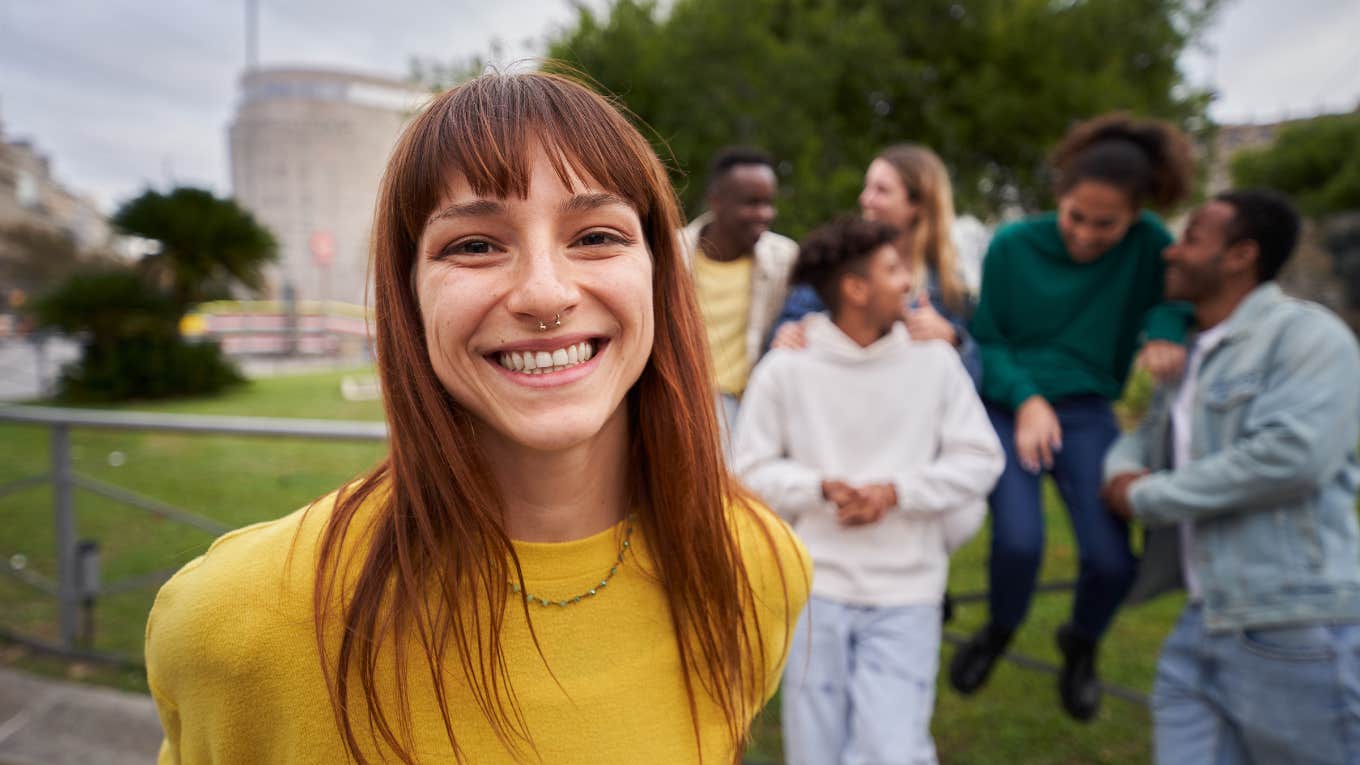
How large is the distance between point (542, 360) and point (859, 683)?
178cm

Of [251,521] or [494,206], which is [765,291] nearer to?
[494,206]

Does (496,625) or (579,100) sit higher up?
(579,100)

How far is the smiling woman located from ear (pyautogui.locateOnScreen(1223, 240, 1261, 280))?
223cm

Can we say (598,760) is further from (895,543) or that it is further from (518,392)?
(895,543)

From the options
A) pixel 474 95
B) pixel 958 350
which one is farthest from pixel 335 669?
pixel 958 350

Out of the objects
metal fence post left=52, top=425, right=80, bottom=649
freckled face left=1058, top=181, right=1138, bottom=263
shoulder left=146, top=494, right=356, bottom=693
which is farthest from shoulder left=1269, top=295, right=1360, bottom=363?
metal fence post left=52, top=425, right=80, bottom=649

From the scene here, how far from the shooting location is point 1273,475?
2.33 metres

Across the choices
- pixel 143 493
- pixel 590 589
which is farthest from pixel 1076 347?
pixel 143 493

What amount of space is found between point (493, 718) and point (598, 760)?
17cm

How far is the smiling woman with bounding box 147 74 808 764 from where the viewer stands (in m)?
1.09

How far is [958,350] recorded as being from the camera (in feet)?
10.1

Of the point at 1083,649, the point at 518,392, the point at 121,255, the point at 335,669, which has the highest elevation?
the point at 121,255

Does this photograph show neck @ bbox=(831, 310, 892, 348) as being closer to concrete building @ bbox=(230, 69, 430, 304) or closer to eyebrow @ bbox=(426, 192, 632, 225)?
eyebrow @ bbox=(426, 192, 632, 225)

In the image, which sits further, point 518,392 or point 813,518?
point 813,518
